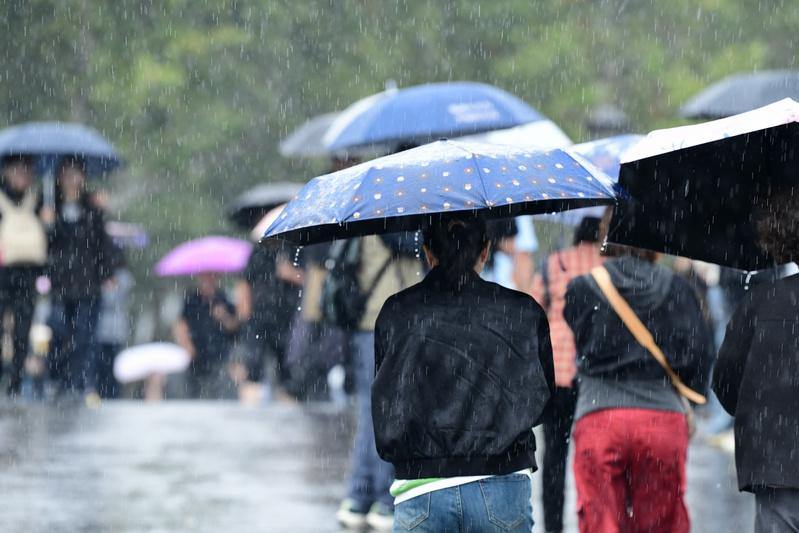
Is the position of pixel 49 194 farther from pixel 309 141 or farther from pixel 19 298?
pixel 309 141

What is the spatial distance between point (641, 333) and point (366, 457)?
2262 millimetres

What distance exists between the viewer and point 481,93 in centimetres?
944

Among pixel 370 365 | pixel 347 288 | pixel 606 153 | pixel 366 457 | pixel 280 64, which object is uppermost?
pixel 280 64

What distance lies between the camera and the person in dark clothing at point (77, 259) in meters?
13.9

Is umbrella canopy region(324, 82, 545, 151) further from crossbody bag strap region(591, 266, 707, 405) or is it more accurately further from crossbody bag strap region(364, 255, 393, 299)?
crossbody bag strap region(591, 266, 707, 405)

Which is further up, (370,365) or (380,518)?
(370,365)

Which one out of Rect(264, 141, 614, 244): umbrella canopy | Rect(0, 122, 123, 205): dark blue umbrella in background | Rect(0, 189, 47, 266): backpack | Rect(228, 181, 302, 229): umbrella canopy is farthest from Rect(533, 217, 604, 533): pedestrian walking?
Rect(228, 181, 302, 229): umbrella canopy

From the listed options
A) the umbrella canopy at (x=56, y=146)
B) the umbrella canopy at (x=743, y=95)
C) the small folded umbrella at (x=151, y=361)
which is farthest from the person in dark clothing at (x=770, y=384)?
the small folded umbrella at (x=151, y=361)

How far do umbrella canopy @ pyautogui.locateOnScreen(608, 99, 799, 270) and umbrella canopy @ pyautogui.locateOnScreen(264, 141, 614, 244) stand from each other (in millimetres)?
176

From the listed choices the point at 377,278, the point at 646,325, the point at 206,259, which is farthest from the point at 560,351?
the point at 206,259

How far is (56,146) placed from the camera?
14.4 metres

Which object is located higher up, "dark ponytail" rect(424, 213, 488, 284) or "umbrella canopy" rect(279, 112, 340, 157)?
"umbrella canopy" rect(279, 112, 340, 157)

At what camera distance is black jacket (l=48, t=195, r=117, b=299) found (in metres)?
13.9

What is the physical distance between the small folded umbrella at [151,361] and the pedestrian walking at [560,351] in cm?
925
